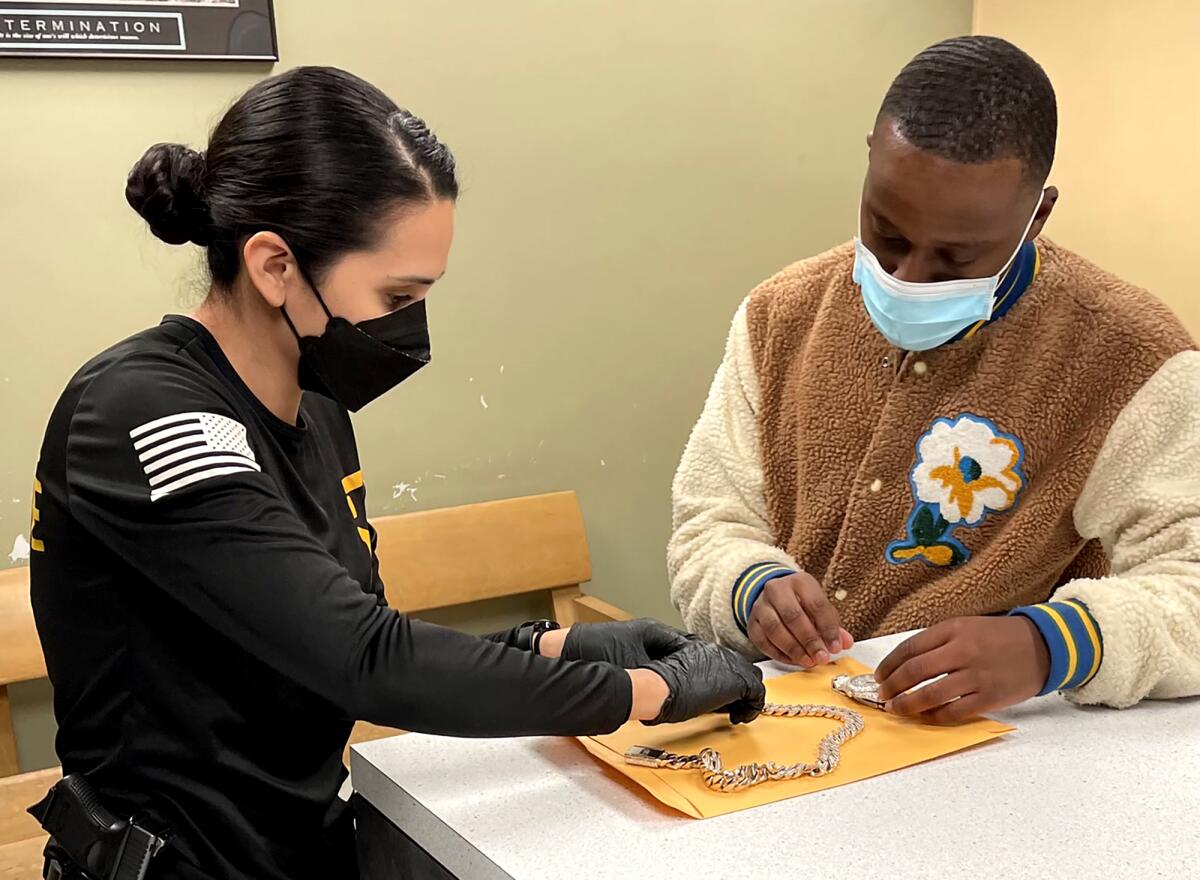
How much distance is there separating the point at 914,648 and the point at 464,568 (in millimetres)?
1267

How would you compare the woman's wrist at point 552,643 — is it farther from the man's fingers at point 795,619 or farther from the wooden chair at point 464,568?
the wooden chair at point 464,568

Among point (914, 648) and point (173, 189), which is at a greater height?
point (173, 189)

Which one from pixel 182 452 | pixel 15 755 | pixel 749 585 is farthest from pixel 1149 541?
pixel 15 755

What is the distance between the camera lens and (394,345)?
1.08 meters

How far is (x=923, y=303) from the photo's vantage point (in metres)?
1.27

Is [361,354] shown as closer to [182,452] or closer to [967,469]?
[182,452]

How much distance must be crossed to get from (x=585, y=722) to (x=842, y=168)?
6.53 feet

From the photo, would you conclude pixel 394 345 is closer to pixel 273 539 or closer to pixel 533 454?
pixel 273 539

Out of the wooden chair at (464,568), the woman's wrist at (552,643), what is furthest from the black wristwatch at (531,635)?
the wooden chair at (464,568)

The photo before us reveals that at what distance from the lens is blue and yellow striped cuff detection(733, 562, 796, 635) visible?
1.29 metres

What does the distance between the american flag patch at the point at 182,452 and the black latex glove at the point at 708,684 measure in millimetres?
406

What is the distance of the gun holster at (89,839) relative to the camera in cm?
94

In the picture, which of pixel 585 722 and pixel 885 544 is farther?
pixel 885 544

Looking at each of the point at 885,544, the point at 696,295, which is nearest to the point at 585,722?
the point at 885,544
